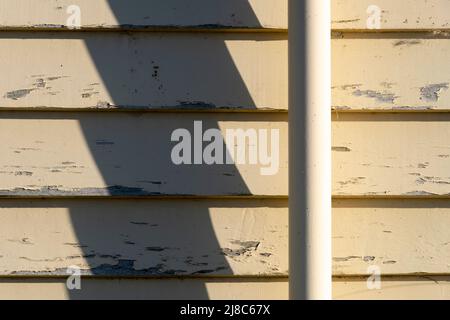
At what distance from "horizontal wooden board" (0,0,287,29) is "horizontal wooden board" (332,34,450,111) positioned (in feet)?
0.69

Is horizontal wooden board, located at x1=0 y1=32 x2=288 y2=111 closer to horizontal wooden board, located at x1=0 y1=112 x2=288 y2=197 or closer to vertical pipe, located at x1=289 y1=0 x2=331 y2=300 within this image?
horizontal wooden board, located at x1=0 y1=112 x2=288 y2=197

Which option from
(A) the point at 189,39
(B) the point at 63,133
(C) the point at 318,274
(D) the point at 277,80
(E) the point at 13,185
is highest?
(A) the point at 189,39

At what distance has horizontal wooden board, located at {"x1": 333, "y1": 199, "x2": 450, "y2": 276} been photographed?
1846 millimetres

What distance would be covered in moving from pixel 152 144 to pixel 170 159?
0.07m

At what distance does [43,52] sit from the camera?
1.84m

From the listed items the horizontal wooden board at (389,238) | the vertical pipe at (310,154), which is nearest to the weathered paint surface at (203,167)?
the horizontal wooden board at (389,238)

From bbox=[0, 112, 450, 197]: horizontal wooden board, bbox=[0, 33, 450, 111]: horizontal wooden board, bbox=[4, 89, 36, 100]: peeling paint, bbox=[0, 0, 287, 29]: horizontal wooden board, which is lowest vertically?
bbox=[0, 112, 450, 197]: horizontal wooden board

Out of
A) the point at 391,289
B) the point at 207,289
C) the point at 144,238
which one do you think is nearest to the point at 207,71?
the point at 144,238

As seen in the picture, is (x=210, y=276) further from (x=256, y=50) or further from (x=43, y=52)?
(x=43, y=52)

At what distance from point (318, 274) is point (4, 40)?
1060mm

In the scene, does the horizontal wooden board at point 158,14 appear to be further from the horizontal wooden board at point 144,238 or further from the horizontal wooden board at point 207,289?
the horizontal wooden board at point 207,289

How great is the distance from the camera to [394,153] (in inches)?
73.3

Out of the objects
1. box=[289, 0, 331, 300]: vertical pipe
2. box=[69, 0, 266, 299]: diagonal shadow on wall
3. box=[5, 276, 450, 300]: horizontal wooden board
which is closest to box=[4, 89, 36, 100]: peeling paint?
box=[69, 0, 266, 299]: diagonal shadow on wall
